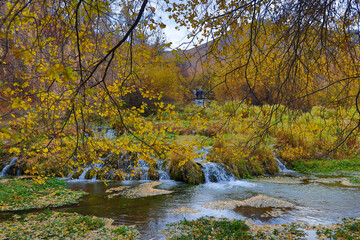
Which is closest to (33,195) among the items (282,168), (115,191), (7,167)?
(115,191)

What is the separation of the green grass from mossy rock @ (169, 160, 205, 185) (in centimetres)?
480

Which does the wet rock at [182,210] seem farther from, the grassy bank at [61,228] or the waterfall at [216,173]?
the waterfall at [216,173]

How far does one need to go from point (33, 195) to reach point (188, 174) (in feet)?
14.7

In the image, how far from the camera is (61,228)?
15.1 feet

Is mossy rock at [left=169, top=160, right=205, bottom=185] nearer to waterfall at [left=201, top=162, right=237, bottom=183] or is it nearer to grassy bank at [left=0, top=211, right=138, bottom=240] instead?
waterfall at [left=201, top=162, right=237, bottom=183]

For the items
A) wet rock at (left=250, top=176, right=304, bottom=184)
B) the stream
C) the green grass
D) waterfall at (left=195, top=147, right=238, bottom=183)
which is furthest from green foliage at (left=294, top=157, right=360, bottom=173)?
waterfall at (left=195, top=147, right=238, bottom=183)

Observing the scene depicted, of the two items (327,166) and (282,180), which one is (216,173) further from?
(327,166)

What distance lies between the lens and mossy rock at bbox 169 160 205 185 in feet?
29.0

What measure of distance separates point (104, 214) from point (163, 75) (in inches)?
507

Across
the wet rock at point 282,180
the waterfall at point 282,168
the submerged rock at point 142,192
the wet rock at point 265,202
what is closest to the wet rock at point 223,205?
the wet rock at point 265,202

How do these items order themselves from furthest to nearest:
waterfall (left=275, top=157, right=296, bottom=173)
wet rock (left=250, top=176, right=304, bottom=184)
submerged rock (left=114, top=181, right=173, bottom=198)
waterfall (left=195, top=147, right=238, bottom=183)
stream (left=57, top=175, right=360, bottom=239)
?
waterfall (left=275, top=157, right=296, bottom=173)
waterfall (left=195, top=147, right=238, bottom=183)
wet rock (left=250, top=176, right=304, bottom=184)
submerged rock (left=114, top=181, right=173, bottom=198)
stream (left=57, top=175, right=360, bottom=239)

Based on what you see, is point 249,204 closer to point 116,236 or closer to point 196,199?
point 196,199

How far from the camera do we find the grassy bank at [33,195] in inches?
243

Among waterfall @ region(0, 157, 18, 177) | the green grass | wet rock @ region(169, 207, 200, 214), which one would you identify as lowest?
wet rock @ region(169, 207, 200, 214)
